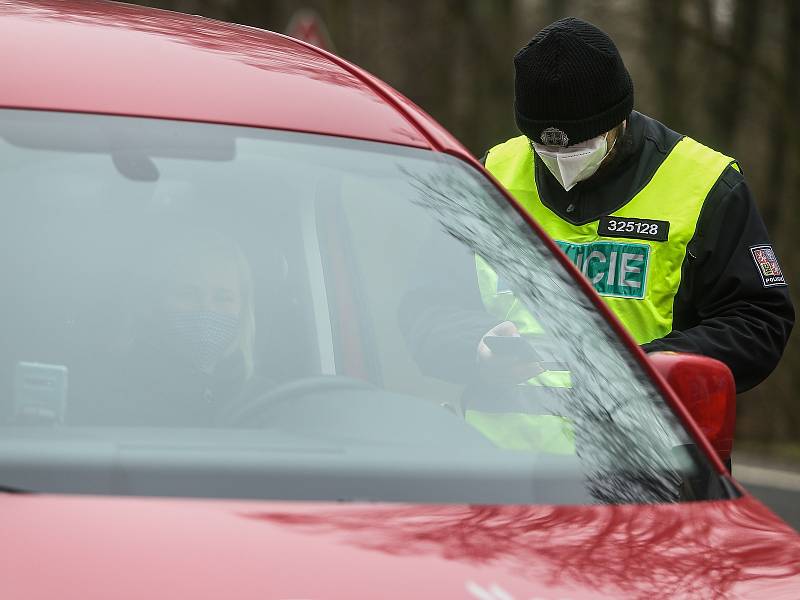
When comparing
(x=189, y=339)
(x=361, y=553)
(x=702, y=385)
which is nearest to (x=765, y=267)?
(x=702, y=385)

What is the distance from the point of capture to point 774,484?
1157 cm

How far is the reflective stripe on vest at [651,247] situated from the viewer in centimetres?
386

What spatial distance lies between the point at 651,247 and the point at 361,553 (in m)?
1.93

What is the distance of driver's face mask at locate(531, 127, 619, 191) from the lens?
3883 millimetres

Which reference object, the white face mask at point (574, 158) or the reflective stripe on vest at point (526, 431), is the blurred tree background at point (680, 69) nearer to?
the white face mask at point (574, 158)

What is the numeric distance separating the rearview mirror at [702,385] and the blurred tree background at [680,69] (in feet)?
46.8

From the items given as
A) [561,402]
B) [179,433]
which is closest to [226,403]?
[179,433]

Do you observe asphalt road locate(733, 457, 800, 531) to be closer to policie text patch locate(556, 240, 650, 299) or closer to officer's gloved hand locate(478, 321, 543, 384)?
policie text patch locate(556, 240, 650, 299)

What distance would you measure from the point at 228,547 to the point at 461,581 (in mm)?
286

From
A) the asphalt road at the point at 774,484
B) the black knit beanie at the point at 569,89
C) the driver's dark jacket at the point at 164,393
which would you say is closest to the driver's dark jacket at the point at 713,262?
the black knit beanie at the point at 569,89

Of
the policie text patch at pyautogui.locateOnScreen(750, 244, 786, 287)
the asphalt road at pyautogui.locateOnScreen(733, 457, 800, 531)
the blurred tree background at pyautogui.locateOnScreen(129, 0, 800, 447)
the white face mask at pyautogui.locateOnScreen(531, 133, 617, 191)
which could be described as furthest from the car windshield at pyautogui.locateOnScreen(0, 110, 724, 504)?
the blurred tree background at pyautogui.locateOnScreen(129, 0, 800, 447)

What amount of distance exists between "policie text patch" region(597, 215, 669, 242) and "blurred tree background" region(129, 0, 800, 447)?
13243mm

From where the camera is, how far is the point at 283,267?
110 inches

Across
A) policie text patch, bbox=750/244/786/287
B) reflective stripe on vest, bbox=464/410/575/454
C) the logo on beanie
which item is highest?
the logo on beanie
